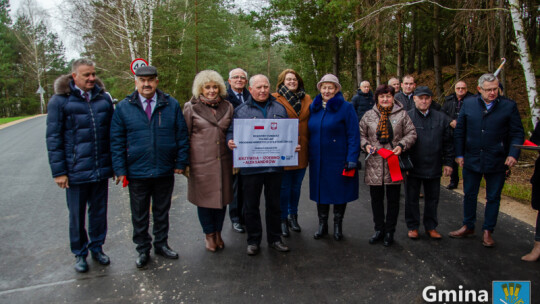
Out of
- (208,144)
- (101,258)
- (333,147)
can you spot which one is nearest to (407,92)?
(333,147)

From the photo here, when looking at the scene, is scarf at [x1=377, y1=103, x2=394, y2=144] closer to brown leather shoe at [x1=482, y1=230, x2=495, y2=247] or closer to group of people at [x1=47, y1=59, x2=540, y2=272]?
group of people at [x1=47, y1=59, x2=540, y2=272]

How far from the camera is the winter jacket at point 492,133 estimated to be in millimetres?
4426

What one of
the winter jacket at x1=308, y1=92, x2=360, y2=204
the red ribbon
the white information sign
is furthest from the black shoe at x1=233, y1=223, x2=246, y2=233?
the red ribbon

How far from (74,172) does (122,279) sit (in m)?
1.29

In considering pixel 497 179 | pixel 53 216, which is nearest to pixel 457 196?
pixel 497 179

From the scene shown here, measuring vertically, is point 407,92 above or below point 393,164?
above

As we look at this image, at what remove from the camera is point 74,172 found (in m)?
3.87

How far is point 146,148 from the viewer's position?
3984mm

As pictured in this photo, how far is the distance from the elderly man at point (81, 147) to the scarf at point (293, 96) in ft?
7.32

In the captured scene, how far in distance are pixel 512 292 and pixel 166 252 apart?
372cm

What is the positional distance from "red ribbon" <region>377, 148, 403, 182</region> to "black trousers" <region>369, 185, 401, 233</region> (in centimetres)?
19

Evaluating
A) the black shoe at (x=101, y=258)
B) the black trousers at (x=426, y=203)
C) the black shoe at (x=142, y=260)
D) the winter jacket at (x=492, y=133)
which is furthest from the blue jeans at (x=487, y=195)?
the black shoe at (x=101, y=258)

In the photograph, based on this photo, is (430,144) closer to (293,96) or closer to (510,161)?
(510,161)

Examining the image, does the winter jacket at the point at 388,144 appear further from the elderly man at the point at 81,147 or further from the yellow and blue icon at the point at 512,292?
the elderly man at the point at 81,147
